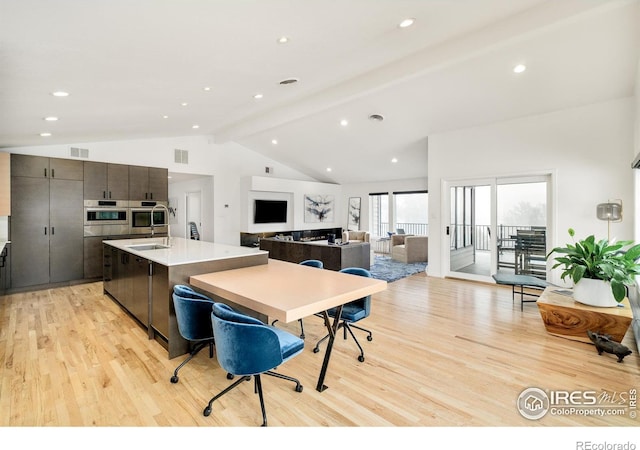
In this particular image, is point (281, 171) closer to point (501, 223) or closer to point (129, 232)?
point (129, 232)

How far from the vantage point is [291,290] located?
2309 mm

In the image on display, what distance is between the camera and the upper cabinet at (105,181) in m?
5.80

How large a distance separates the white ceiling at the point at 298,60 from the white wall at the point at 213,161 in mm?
488

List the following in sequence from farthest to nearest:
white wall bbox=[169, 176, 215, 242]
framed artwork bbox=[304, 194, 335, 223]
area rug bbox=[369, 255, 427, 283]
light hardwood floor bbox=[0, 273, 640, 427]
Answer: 1. framed artwork bbox=[304, 194, 335, 223]
2. white wall bbox=[169, 176, 215, 242]
3. area rug bbox=[369, 255, 427, 283]
4. light hardwood floor bbox=[0, 273, 640, 427]

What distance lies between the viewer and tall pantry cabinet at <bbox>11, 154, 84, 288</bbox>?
5.13 metres

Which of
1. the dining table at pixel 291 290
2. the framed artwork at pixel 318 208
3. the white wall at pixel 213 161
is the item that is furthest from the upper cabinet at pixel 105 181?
the framed artwork at pixel 318 208

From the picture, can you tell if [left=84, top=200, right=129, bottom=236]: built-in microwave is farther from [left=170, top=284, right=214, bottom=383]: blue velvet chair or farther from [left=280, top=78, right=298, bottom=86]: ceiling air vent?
[left=170, top=284, right=214, bottom=383]: blue velvet chair

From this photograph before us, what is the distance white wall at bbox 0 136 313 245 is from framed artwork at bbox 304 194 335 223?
43.8 inches

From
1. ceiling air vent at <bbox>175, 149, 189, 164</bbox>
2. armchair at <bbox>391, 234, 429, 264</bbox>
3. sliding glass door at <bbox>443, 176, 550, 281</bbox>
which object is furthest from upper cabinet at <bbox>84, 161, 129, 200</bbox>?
armchair at <bbox>391, 234, 429, 264</bbox>

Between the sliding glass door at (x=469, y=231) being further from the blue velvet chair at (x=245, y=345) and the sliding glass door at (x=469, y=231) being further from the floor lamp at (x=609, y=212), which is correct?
the blue velvet chair at (x=245, y=345)

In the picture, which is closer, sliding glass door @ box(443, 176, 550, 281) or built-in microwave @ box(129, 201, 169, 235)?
sliding glass door @ box(443, 176, 550, 281)

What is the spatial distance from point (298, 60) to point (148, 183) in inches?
187
